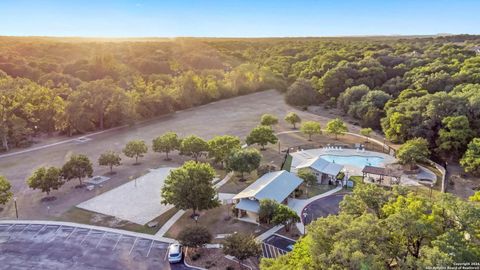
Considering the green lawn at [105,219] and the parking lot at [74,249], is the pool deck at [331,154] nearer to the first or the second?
the green lawn at [105,219]

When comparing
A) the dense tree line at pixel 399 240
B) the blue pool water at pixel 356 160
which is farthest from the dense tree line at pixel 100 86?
the dense tree line at pixel 399 240

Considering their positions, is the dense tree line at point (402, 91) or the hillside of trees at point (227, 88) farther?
the hillside of trees at point (227, 88)

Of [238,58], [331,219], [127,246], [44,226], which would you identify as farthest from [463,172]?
[238,58]

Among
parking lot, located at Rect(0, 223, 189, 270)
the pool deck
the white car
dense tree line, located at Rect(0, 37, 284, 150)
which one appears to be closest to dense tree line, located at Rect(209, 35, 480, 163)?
the pool deck

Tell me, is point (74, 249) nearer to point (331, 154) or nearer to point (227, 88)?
point (331, 154)

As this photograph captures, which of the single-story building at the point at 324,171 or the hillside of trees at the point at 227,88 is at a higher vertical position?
the hillside of trees at the point at 227,88

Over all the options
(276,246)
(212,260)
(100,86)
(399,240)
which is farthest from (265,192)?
(100,86)
